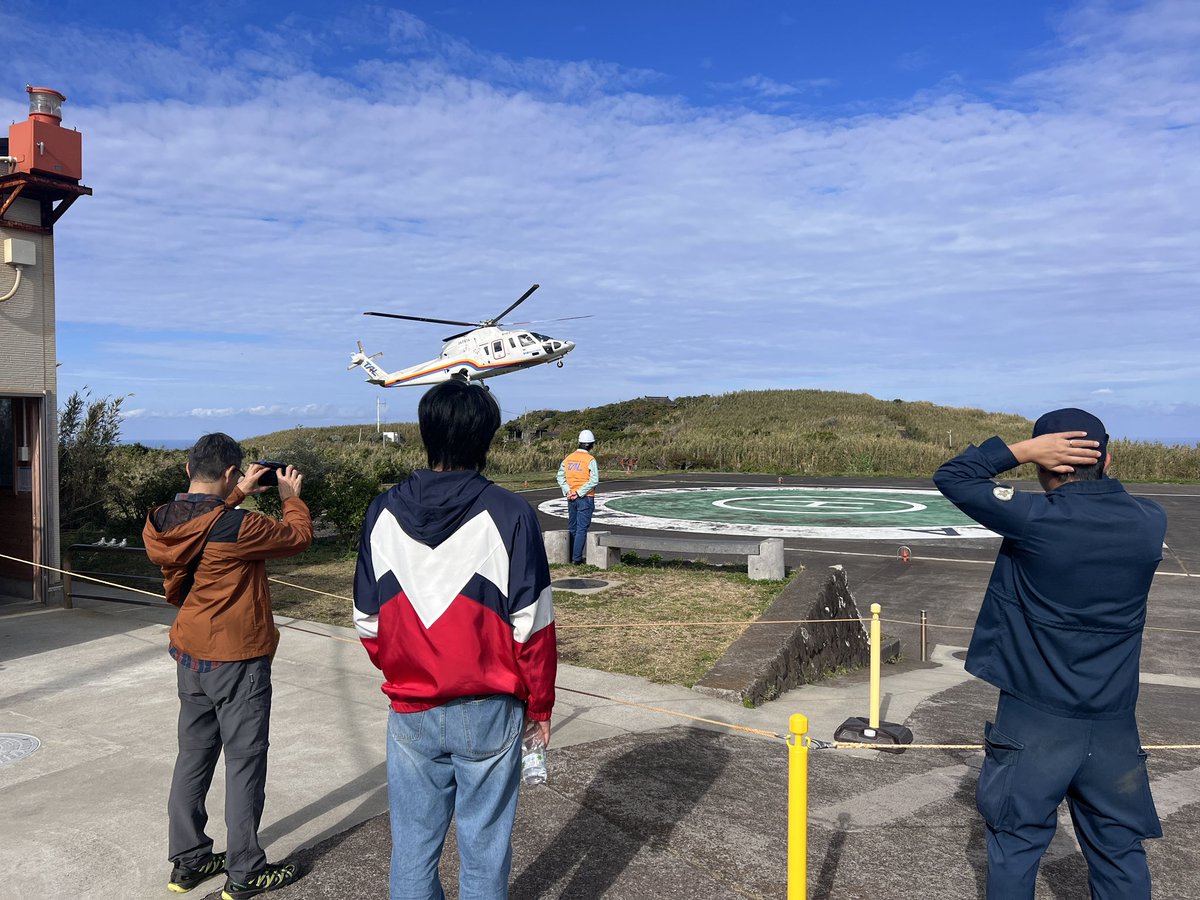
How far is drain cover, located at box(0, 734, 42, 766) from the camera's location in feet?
17.2

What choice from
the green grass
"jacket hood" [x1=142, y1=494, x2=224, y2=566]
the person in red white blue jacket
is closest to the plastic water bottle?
the person in red white blue jacket

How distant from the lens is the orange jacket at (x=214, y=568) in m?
3.68

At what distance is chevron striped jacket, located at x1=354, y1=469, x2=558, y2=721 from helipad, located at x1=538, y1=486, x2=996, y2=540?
14.2 metres

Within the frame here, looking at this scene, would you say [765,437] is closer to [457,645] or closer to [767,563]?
[767,563]

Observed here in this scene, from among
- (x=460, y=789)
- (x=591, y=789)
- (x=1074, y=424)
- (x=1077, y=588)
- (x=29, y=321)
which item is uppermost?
(x=29, y=321)

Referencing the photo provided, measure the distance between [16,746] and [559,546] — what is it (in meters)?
8.06

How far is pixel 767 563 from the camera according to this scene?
11688 mm

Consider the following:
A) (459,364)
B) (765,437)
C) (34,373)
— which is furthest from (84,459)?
(765,437)

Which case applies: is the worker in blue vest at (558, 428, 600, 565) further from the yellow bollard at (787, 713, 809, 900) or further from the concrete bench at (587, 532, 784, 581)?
the yellow bollard at (787, 713, 809, 900)

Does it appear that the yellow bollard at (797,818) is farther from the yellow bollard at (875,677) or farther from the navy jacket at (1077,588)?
the yellow bollard at (875,677)

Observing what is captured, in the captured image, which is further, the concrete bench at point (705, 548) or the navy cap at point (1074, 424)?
the concrete bench at point (705, 548)

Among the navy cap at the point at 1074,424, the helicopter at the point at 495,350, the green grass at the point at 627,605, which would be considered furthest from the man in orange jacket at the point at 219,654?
the helicopter at the point at 495,350

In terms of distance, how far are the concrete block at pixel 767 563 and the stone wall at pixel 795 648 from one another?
2.11 m

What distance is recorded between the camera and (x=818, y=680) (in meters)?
8.03
